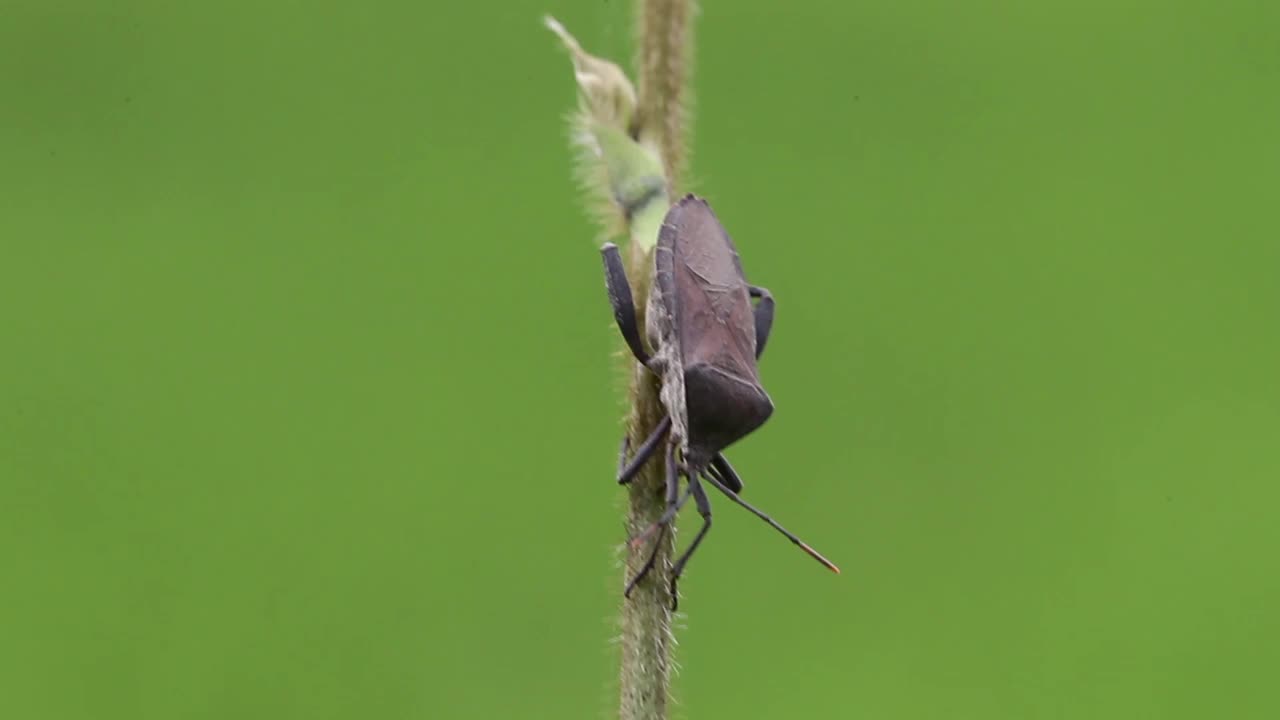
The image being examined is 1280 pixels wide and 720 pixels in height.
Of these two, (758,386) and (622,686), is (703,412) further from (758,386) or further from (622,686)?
(622,686)

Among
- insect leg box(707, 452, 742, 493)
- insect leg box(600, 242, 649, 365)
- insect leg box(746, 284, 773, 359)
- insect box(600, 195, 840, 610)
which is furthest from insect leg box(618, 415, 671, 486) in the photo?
insect leg box(746, 284, 773, 359)

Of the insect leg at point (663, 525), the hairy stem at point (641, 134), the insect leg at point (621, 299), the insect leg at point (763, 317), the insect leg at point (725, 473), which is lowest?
the insect leg at point (725, 473)

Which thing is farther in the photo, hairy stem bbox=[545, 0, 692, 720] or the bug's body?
the bug's body

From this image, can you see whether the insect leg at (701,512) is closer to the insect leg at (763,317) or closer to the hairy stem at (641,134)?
the hairy stem at (641,134)

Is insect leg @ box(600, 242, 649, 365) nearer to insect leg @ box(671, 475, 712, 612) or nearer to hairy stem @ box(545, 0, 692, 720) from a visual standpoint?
hairy stem @ box(545, 0, 692, 720)

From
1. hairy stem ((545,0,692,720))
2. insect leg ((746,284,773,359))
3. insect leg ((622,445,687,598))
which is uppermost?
hairy stem ((545,0,692,720))

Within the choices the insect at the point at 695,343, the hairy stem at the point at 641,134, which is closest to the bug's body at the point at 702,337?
the insect at the point at 695,343
